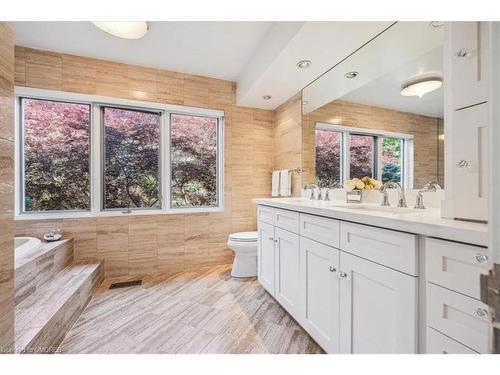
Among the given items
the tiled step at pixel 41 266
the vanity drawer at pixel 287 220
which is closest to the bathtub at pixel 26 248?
the tiled step at pixel 41 266

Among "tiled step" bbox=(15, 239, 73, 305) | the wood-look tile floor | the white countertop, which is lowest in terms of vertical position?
the wood-look tile floor

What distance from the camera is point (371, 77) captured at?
179 cm

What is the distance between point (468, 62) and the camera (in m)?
0.90

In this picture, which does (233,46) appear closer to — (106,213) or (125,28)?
(125,28)

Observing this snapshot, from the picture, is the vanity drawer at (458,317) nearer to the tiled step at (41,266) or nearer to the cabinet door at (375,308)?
the cabinet door at (375,308)

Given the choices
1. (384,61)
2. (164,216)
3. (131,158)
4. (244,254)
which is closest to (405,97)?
(384,61)

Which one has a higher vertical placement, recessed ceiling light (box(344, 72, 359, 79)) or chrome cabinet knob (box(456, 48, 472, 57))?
recessed ceiling light (box(344, 72, 359, 79))

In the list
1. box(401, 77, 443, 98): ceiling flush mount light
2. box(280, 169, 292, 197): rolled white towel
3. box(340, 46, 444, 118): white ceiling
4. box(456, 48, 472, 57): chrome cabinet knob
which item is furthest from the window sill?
box(456, 48, 472, 57): chrome cabinet knob

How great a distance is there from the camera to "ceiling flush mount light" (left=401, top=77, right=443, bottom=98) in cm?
133

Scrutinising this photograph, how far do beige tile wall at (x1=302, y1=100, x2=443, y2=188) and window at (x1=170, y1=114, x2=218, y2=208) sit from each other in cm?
121

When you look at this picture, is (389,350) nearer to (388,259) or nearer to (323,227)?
(388,259)

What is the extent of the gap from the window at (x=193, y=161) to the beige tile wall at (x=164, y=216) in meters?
0.19

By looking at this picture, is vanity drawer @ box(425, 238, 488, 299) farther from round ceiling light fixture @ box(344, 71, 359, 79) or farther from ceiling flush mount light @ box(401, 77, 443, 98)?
round ceiling light fixture @ box(344, 71, 359, 79)
